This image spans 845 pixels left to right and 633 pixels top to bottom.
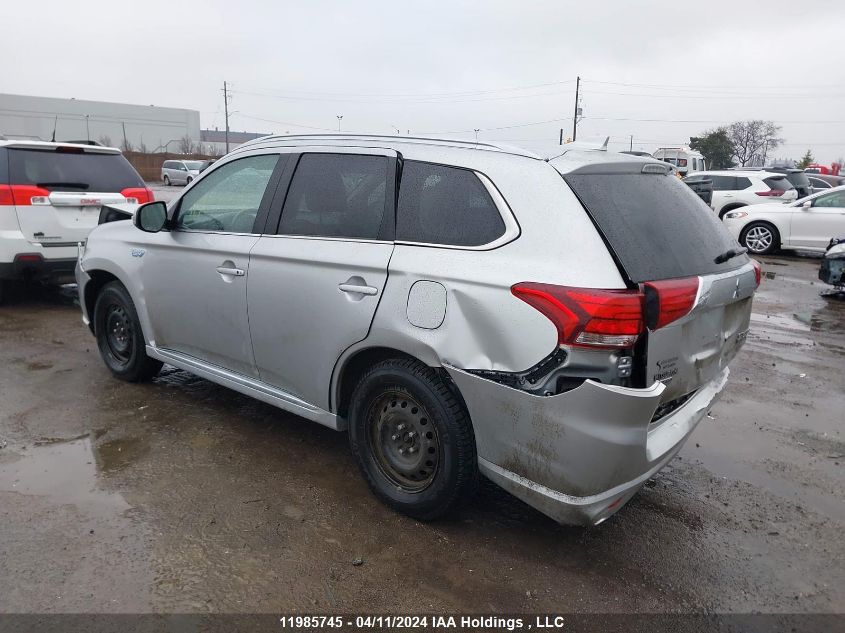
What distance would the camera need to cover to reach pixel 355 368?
3.45 meters

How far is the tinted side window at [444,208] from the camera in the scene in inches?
117

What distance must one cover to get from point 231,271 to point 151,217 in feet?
3.05

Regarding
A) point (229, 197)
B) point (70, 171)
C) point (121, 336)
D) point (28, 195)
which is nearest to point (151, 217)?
point (229, 197)

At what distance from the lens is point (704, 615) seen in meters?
2.70

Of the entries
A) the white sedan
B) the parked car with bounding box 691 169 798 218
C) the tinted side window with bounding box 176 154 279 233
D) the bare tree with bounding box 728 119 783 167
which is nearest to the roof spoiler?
the tinted side window with bounding box 176 154 279 233

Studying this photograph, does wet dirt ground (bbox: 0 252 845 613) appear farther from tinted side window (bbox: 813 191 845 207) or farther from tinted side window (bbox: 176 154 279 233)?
tinted side window (bbox: 813 191 845 207)

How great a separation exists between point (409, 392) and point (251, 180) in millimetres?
1868

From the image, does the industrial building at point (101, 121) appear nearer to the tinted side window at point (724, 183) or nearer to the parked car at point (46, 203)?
the tinted side window at point (724, 183)

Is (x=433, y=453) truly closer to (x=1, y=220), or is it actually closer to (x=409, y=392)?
(x=409, y=392)

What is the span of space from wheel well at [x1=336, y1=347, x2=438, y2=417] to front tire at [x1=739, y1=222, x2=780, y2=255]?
12495 mm

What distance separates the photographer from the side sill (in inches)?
143

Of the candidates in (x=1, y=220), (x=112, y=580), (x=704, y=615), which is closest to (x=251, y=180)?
(x=112, y=580)

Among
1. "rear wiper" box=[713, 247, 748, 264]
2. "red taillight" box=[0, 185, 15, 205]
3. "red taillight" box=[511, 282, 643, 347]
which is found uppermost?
"red taillight" box=[0, 185, 15, 205]

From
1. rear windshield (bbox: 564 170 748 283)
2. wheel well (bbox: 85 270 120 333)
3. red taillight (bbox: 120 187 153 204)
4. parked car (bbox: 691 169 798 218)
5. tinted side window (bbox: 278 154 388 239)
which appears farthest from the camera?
parked car (bbox: 691 169 798 218)
